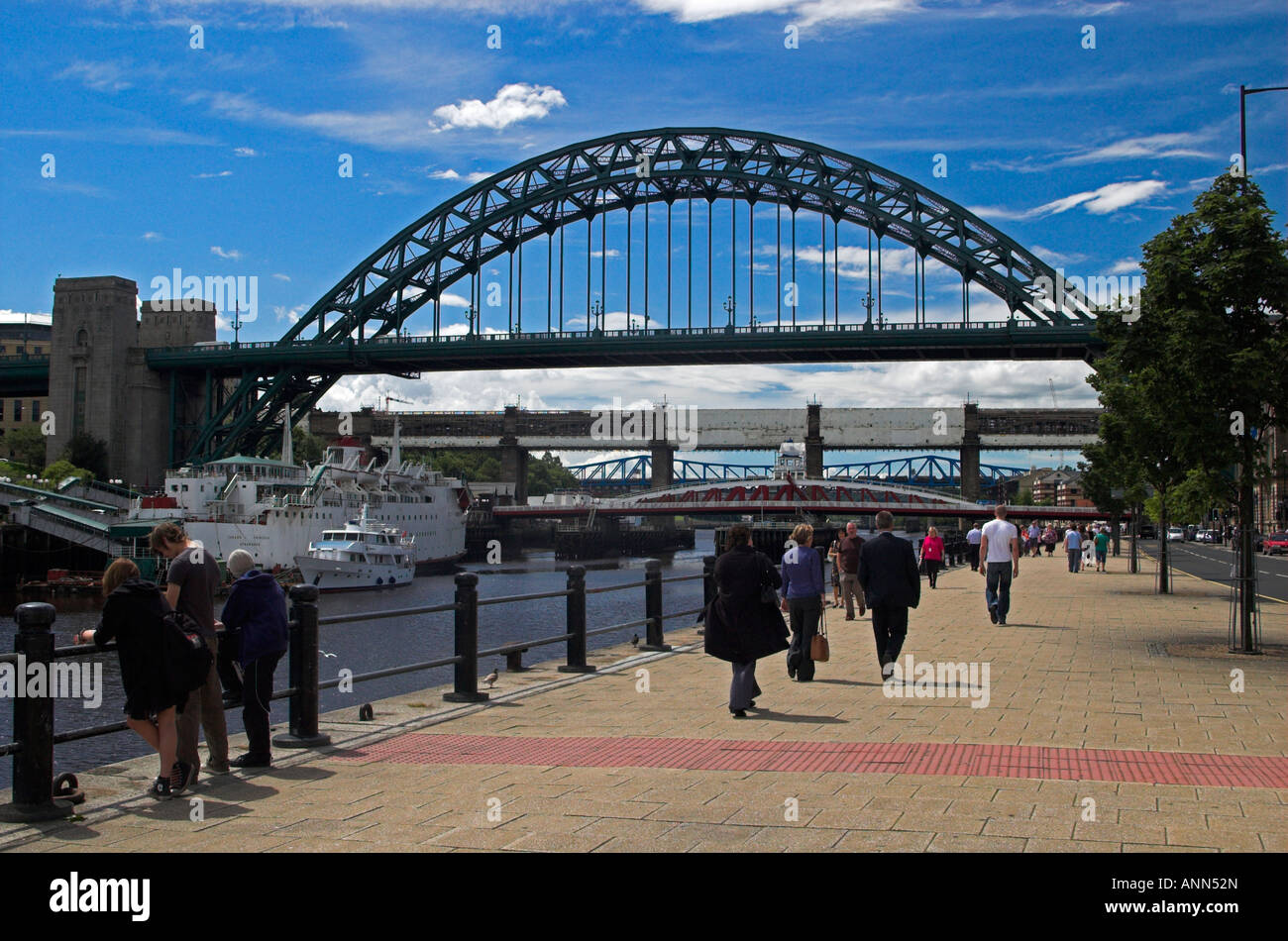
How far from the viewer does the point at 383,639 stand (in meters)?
37.7

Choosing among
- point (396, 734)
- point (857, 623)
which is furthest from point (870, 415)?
point (396, 734)

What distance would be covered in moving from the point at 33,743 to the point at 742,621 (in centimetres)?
661

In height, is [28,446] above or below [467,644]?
above

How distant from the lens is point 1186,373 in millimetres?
16875

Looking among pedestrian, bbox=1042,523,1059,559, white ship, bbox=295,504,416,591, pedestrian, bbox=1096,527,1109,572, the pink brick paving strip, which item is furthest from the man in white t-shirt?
pedestrian, bbox=1042,523,1059,559

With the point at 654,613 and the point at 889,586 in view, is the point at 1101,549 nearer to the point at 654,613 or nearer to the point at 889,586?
the point at 654,613

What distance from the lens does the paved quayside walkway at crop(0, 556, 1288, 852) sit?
727 centimetres

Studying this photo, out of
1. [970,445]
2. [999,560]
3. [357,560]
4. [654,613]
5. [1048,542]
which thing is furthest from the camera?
[970,445]

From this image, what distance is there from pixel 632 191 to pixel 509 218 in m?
10.4

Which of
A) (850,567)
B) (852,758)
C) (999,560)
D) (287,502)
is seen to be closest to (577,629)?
(852,758)

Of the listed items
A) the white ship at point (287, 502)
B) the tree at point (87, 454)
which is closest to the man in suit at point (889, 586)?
the white ship at point (287, 502)

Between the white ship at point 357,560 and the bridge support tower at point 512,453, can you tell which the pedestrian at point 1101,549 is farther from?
the bridge support tower at point 512,453

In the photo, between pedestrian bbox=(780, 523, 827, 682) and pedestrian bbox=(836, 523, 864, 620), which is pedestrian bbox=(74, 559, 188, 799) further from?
pedestrian bbox=(836, 523, 864, 620)

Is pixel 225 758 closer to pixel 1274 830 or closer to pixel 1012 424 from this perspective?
pixel 1274 830
